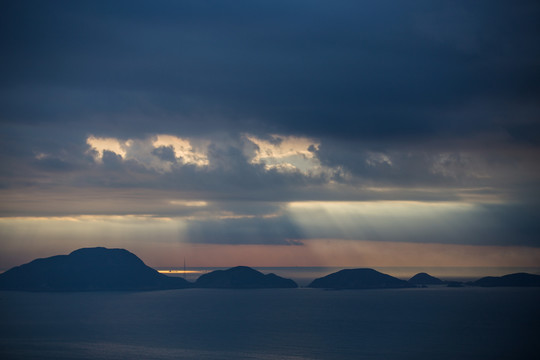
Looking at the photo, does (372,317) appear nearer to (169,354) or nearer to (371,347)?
(371,347)

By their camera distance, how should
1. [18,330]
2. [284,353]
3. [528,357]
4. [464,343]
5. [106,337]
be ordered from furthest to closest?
[18,330] → [106,337] → [464,343] → [284,353] → [528,357]

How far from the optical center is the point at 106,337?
474 ft

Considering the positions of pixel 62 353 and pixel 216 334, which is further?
pixel 216 334

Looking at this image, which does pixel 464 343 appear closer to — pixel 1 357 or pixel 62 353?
pixel 62 353

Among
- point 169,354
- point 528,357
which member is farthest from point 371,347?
point 169,354

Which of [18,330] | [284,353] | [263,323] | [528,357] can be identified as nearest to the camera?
[528,357]

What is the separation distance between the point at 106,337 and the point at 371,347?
7278 centimetres

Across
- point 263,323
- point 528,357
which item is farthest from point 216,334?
point 528,357

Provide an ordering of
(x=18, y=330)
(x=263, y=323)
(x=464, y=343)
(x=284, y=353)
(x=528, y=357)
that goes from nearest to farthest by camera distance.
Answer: (x=528, y=357) → (x=284, y=353) → (x=464, y=343) → (x=18, y=330) → (x=263, y=323)

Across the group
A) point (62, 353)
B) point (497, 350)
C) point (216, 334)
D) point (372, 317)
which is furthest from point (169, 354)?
point (372, 317)

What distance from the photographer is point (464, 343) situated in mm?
130000

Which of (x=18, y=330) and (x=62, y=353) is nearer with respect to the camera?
(x=62, y=353)

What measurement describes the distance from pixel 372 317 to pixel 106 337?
96844 mm

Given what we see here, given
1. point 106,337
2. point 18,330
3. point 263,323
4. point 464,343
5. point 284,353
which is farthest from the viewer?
point 263,323
